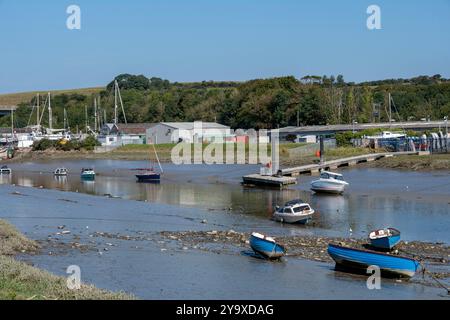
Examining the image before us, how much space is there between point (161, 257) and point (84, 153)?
3611 inches

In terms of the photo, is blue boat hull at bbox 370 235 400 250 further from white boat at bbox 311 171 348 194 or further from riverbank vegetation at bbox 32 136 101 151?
riverbank vegetation at bbox 32 136 101 151

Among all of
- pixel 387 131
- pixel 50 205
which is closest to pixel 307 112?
pixel 387 131

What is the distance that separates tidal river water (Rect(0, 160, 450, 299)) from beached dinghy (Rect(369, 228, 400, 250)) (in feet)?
11.4

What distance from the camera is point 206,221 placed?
144ft

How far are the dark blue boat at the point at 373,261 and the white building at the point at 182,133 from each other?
88.9 m

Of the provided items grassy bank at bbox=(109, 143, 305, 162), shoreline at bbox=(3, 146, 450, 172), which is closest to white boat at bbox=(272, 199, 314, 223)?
shoreline at bbox=(3, 146, 450, 172)

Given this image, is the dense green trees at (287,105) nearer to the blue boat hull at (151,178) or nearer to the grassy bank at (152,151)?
the grassy bank at (152,151)

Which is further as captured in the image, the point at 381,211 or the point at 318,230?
the point at 381,211

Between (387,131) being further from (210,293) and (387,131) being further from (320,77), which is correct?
(210,293)

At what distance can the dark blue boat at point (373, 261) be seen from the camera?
27.6 m

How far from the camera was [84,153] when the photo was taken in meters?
122

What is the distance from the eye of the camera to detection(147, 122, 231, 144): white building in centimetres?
12069

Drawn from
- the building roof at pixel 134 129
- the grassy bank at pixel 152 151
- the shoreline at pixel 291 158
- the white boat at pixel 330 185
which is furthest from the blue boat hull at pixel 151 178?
the building roof at pixel 134 129

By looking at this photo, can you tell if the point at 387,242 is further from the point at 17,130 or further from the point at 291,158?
the point at 17,130
